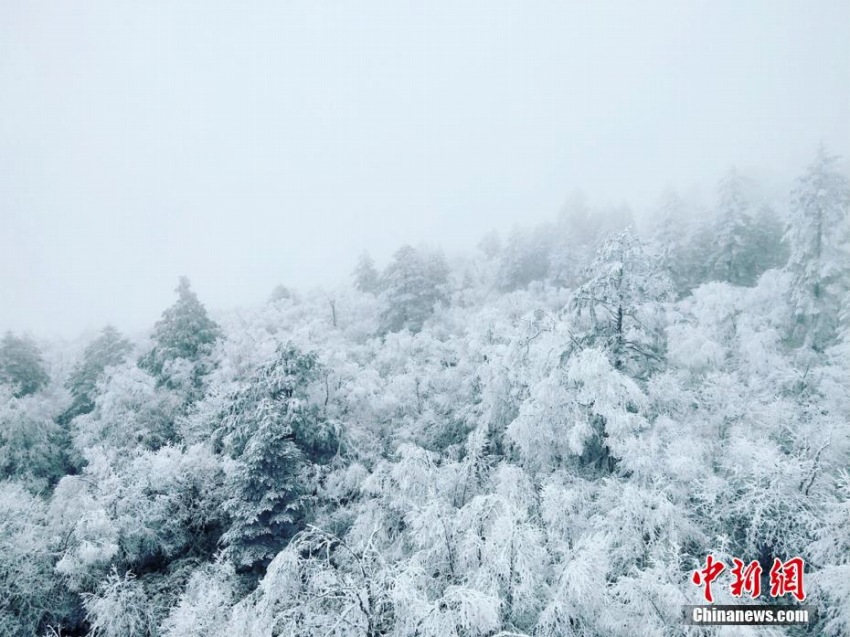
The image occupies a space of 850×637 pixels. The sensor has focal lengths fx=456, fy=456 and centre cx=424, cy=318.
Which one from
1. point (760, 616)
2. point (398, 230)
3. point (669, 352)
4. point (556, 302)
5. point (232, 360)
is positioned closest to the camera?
point (760, 616)

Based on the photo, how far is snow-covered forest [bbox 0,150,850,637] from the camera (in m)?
10.5

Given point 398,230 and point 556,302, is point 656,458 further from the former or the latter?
point 398,230

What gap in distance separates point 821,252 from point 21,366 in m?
48.7

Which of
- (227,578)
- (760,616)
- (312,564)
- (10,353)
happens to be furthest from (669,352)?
(10,353)

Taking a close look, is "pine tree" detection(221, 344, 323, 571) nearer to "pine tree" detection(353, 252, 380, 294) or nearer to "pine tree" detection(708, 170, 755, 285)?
"pine tree" detection(353, 252, 380, 294)

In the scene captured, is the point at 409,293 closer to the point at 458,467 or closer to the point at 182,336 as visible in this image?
the point at 182,336

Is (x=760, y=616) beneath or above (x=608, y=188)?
beneath

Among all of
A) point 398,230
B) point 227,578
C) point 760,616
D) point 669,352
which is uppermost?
point 398,230

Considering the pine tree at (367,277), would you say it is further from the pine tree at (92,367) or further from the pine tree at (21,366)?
the pine tree at (21,366)

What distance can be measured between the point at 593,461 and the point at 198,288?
15321cm

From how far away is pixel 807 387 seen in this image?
60.6 ft
